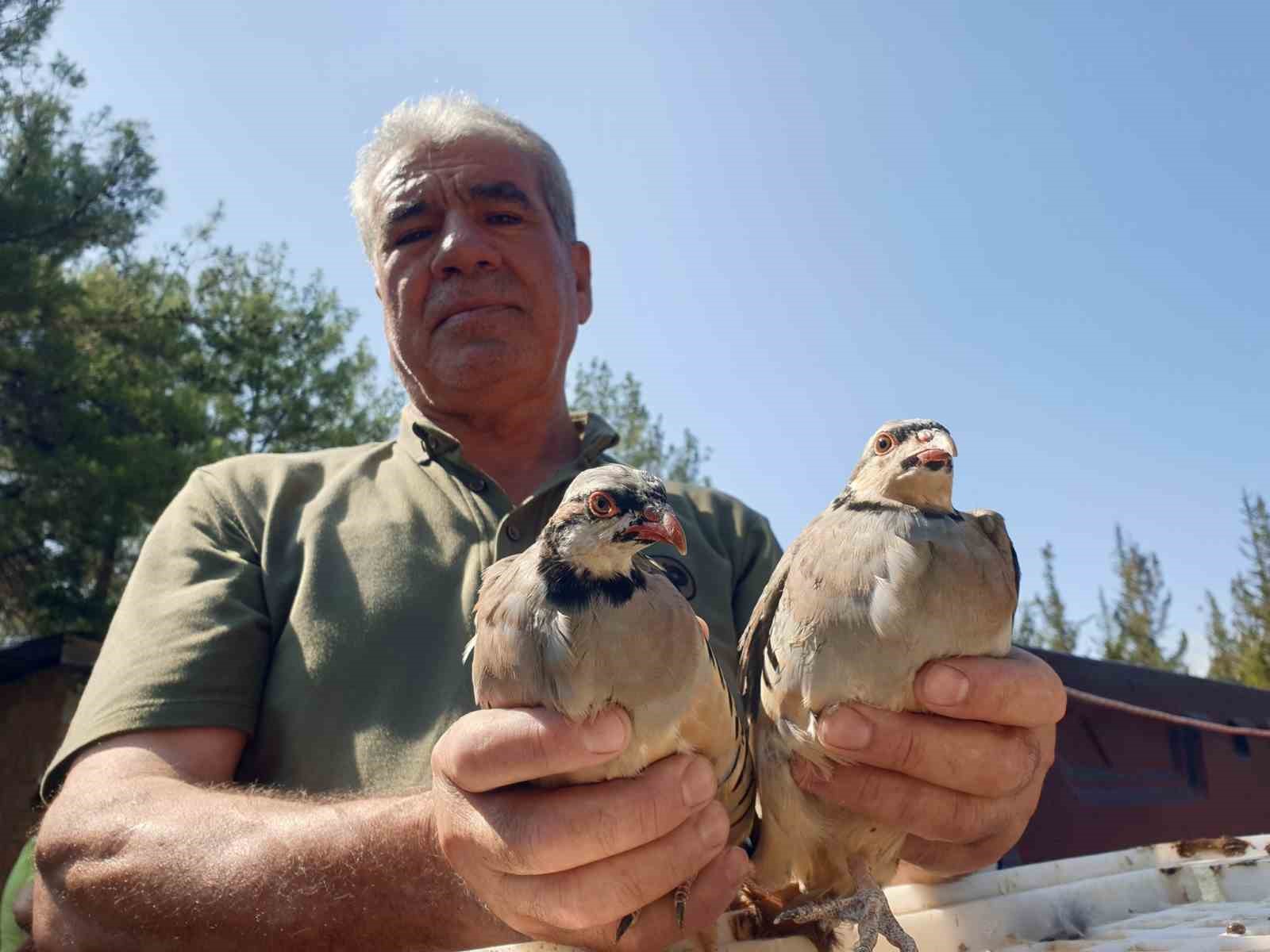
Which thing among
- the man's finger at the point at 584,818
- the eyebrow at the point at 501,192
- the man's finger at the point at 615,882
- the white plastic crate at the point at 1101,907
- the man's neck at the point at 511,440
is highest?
the eyebrow at the point at 501,192

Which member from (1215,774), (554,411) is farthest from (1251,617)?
(554,411)

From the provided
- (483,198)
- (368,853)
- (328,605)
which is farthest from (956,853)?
(483,198)

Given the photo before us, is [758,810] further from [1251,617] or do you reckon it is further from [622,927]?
[1251,617]

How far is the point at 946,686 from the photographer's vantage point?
2.28m

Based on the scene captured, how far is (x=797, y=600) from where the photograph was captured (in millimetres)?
2482

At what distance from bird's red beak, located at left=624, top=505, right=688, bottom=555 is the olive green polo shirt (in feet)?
3.66

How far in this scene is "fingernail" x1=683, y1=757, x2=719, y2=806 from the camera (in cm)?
211

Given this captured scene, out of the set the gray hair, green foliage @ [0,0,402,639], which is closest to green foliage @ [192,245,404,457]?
green foliage @ [0,0,402,639]

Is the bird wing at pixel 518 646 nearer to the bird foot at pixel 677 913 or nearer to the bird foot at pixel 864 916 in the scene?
the bird foot at pixel 677 913

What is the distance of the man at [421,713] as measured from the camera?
84.0 inches

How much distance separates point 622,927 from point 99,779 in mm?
1879

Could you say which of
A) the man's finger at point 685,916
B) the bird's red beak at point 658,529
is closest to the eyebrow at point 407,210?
the bird's red beak at point 658,529

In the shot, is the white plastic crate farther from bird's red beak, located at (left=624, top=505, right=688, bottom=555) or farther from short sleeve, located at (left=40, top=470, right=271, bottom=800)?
short sleeve, located at (left=40, top=470, right=271, bottom=800)

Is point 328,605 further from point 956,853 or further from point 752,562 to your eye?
point 956,853
